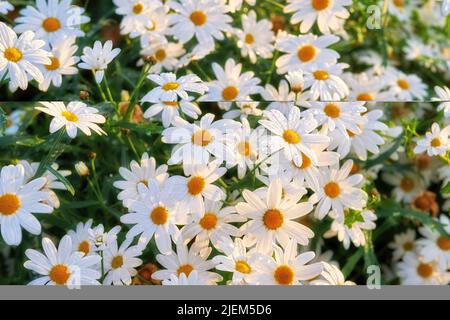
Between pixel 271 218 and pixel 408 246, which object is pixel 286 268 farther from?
pixel 408 246

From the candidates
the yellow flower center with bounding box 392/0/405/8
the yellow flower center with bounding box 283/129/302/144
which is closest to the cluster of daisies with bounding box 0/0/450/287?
the yellow flower center with bounding box 283/129/302/144

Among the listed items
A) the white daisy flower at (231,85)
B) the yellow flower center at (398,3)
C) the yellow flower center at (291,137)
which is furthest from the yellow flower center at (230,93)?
the yellow flower center at (398,3)

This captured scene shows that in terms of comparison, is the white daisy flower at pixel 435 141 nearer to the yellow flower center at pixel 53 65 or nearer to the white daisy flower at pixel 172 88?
the white daisy flower at pixel 172 88

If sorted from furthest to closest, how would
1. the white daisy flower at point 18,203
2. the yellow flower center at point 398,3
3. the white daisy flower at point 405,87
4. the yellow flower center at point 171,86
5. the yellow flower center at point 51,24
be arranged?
the yellow flower center at point 398,3 < the white daisy flower at point 405,87 < the yellow flower center at point 51,24 < the yellow flower center at point 171,86 < the white daisy flower at point 18,203

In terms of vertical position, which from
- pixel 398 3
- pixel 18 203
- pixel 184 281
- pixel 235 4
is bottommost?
pixel 184 281

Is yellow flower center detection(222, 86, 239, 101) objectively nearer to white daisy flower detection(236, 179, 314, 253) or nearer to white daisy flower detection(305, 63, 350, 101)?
white daisy flower detection(305, 63, 350, 101)

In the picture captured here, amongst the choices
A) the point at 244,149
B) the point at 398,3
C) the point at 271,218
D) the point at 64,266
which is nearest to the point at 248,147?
the point at 244,149
